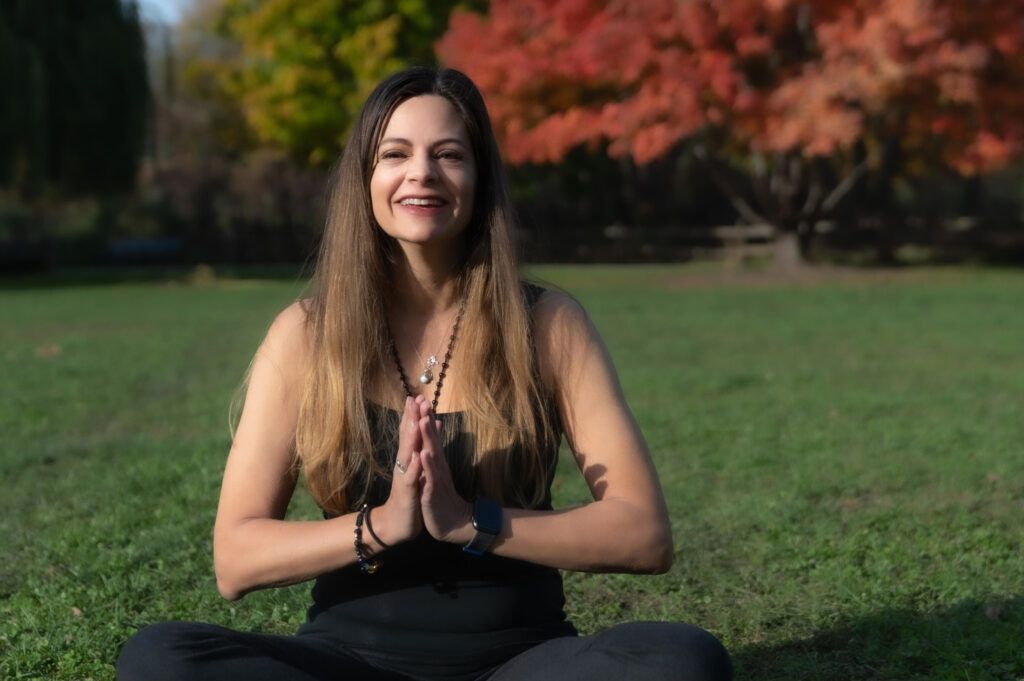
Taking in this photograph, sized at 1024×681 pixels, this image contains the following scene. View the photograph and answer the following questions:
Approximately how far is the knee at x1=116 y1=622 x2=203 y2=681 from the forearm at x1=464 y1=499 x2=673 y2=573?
52cm

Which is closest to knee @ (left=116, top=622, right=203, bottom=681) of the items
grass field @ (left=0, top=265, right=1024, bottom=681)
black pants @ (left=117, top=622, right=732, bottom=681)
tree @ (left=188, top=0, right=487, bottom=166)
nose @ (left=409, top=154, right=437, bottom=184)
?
black pants @ (left=117, top=622, right=732, bottom=681)

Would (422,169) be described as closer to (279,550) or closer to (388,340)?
(388,340)

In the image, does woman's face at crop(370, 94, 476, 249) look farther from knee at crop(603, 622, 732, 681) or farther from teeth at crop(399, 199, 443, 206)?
knee at crop(603, 622, 732, 681)

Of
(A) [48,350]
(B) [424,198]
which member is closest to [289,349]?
(B) [424,198]

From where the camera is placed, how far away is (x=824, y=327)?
43.2 feet

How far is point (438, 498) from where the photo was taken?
84.9 inches

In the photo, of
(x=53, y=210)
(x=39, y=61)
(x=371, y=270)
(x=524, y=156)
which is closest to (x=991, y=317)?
(x=524, y=156)

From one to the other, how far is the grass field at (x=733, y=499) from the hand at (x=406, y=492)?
5.20ft

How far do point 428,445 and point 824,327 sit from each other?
11.6 meters

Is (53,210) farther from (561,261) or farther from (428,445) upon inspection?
(428,445)

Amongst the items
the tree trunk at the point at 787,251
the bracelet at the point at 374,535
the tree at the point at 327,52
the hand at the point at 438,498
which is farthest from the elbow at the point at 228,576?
the tree at the point at 327,52

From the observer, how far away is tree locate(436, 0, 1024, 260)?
19141mm

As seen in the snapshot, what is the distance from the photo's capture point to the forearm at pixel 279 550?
7.49ft

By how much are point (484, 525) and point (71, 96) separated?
25.6 meters
